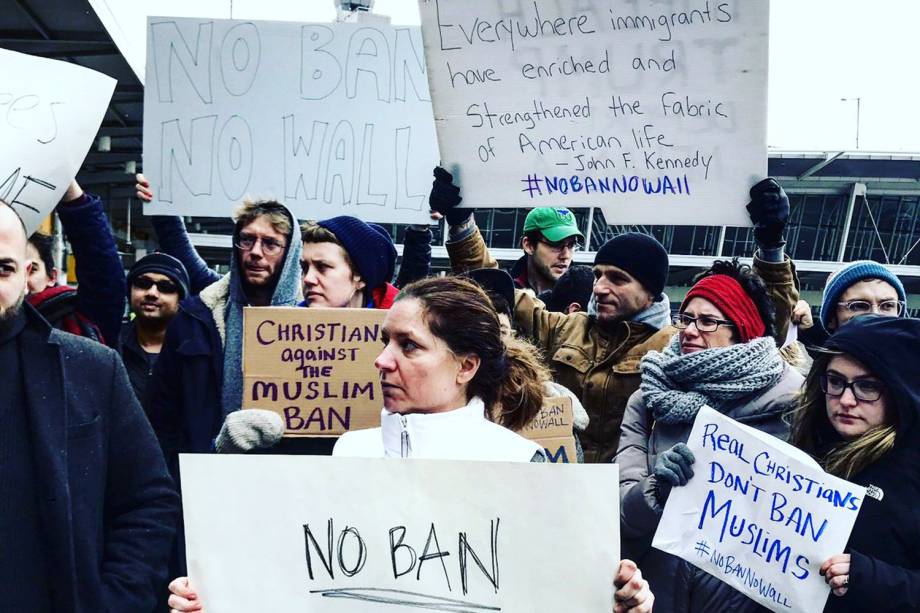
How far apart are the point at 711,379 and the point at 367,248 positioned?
1153mm

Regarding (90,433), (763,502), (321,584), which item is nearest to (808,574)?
(763,502)

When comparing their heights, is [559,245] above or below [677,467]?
above

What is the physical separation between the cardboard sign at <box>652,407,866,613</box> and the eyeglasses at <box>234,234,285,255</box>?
1.52m

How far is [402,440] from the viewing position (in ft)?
6.80

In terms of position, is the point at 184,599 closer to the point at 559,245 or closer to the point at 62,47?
the point at 559,245

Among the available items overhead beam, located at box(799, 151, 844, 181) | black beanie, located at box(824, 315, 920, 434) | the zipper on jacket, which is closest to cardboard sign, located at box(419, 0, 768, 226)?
black beanie, located at box(824, 315, 920, 434)

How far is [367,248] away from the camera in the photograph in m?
3.12

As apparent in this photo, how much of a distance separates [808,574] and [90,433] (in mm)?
1708

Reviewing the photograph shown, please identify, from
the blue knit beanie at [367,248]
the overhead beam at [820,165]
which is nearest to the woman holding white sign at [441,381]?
the blue knit beanie at [367,248]

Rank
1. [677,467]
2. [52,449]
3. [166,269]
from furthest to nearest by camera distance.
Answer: [166,269] → [677,467] → [52,449]

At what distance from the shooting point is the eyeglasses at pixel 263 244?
3201 mm

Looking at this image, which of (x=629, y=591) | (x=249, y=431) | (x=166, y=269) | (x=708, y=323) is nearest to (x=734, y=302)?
(x=708, y=323)

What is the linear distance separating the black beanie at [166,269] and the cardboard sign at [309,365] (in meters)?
1.51

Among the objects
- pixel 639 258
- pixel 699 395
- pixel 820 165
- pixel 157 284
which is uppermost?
pixel 820 165
